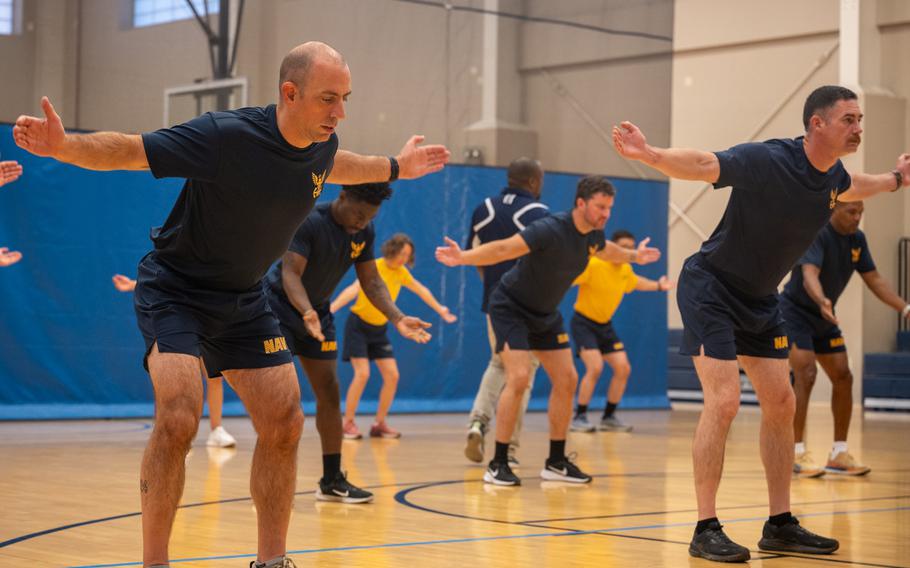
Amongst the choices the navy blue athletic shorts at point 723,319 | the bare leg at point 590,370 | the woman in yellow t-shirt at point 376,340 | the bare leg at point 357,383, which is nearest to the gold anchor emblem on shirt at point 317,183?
the navy blue athletic shorts at point 723,319

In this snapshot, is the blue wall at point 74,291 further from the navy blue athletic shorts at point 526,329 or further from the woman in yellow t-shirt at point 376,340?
the navy blue athletic shorts at point 526,329

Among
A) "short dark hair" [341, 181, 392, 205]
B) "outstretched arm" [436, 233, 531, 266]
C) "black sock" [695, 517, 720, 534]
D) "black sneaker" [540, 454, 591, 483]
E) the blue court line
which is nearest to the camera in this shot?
the blue court line

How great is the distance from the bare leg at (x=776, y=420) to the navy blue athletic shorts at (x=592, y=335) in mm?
7521

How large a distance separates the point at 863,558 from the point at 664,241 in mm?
12697

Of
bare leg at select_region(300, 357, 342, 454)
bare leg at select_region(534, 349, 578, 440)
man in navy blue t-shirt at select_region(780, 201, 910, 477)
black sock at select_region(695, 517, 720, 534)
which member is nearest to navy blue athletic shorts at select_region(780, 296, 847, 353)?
man in navy blue t-shirt at select_region(780, 201, 910, 477)

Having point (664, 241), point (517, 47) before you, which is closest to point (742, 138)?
point (664, 241)

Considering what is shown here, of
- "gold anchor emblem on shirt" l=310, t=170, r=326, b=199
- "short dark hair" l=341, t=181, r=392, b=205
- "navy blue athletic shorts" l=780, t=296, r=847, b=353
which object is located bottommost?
"navy blue athletic shorts" l=780, t=296, r=847, b=353

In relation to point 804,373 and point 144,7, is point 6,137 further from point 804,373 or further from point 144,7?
point 804,373

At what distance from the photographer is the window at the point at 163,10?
43.3 feet

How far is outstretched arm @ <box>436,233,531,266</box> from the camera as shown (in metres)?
7.18

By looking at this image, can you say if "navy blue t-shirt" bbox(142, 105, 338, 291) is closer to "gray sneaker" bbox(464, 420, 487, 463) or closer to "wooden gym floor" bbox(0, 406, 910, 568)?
"wooden gym floor" bbox(0, 406, 910, 568)

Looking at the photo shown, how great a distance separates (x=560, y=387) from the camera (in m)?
8.28

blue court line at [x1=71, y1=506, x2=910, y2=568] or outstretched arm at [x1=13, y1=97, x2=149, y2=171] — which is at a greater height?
outstretched arm at [x1=13, y1=97, x2=149, y2=171]

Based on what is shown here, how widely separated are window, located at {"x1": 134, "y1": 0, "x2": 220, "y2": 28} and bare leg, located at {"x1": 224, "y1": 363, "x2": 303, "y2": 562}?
957 cm
